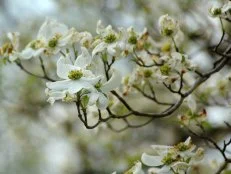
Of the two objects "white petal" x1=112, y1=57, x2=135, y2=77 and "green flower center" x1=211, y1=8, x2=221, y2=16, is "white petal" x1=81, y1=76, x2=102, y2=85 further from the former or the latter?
"green flower center" x1=211, y1=8, x2=221, y2=16

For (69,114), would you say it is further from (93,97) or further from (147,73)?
(93,97)

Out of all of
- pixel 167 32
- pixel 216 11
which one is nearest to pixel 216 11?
pixel 216 11

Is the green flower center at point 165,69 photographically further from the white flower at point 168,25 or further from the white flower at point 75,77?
the white flower at point 75,77

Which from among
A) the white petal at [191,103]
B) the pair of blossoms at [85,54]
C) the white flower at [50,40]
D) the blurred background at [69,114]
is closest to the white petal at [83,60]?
the pair of blossoms at [85,54]

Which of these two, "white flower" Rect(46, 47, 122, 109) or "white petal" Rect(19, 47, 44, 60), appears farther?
"white petal" Rect(19, 47, 44, 60)

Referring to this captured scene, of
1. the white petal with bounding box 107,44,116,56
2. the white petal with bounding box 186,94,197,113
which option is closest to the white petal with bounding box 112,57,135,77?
the white petal with bounding box 107,44,116,56

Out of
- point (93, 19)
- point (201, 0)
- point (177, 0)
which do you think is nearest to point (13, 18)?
point (93, 19)

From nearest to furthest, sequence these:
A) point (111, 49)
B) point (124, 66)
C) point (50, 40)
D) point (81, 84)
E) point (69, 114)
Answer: point (81, 84) → point (111, 49) → point (50, 40) → point (124, 66) → point (69, 114)
